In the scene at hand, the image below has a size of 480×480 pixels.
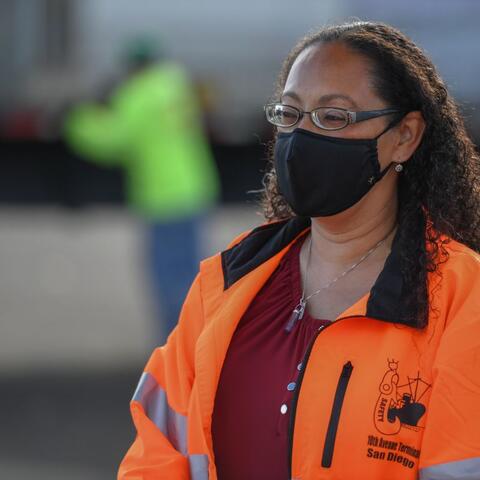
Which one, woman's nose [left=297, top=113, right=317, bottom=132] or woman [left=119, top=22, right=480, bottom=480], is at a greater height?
woman's nose [left=297, top=113, right=317, bottom=132]

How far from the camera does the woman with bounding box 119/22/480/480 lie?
226 cm

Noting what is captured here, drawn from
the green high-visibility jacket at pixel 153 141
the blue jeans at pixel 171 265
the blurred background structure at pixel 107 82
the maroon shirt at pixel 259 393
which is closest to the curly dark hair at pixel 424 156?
the maroon shirt at pixel 259 393

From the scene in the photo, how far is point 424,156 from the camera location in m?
2.60

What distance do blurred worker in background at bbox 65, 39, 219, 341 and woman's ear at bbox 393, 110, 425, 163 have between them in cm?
425

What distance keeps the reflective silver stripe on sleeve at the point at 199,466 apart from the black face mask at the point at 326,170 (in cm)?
58

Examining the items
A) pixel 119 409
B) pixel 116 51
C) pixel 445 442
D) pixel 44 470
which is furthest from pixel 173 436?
pixel 116 51

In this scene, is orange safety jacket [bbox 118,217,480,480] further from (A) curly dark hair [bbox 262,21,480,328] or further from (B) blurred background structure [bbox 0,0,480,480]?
(B) blurred background structure [bbox 0,0,480,480]

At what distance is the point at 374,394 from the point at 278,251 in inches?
20.4

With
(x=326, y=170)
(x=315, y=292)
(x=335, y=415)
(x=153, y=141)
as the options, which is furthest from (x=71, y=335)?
(x=335, y=415)

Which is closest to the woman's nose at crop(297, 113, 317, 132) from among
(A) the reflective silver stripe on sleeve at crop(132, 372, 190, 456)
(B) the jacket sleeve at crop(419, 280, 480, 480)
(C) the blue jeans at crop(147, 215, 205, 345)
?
(B) the jacket sleeve at crop(419, 280, 480, 480)

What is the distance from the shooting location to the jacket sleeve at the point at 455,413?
2.18m

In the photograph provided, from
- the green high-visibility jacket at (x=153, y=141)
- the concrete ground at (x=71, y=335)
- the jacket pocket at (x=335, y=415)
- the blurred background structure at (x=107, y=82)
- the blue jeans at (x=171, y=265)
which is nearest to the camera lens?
the jacket pocket at (x=335, y=415)

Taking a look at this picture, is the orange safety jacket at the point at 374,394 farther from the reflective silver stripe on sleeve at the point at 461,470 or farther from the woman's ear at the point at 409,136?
the woman's ear at the point at 409,136

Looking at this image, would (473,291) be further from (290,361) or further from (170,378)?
(170,378)
